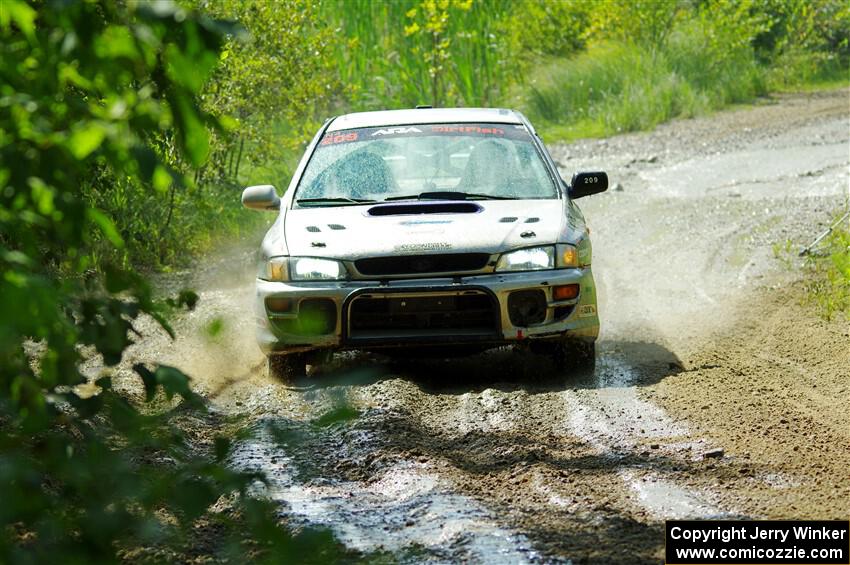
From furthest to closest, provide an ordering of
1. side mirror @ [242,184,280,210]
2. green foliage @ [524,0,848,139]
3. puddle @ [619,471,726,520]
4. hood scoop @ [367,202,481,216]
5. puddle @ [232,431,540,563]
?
green foliage @ [524,0,848,139]
side mirror @ [242,184,280,210]
hood scoop @ [367,202,481,216]
puddle @ [619,471,726,520]
puddle @ [232,431,540,563]

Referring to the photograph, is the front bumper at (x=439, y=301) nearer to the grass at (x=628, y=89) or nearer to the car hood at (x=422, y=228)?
the car hood at (x=422, y=228)

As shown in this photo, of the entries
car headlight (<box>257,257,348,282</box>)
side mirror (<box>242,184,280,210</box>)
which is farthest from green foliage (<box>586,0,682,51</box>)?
car headlight (<box>257,257,348,282</box>)

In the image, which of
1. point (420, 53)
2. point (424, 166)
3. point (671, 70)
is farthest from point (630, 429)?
point (671, 70)

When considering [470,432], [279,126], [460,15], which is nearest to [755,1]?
[460,15]

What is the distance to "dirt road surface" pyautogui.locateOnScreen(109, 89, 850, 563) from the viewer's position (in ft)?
16.4

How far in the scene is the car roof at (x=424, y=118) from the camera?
950 cm

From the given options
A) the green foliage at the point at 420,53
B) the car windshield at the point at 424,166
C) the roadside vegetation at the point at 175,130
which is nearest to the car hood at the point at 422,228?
the car windshield at the point at 424,166

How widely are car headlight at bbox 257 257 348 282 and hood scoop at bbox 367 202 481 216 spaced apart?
2.06 feet

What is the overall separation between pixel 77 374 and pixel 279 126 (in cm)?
1432

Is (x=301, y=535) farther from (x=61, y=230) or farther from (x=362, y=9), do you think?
(x=362, y=9)

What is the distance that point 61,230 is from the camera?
3.14 meters

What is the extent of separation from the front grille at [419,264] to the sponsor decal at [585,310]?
23.7 inches

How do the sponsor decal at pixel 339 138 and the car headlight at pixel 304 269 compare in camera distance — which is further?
the sponsor decal at pixel 339 138

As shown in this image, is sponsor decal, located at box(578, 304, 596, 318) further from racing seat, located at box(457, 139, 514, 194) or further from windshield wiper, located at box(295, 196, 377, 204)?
windshield wiper, located at box(295, 196, 377, 204)
